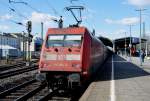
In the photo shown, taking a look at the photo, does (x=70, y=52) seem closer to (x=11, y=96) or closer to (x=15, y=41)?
(x=11, y=96)

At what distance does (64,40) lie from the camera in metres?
18.5

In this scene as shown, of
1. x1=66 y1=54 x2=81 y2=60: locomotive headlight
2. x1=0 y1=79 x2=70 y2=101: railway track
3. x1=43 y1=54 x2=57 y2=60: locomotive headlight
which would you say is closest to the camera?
x1=0 y1=79 x2=70 y2=101: railway track

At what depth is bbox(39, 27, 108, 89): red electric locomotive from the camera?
57.7ft

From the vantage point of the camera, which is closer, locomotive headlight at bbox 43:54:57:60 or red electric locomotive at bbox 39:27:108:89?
red electric locomotive at bbox 39:27:108:89

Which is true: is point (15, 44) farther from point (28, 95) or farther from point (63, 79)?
point (28, 95)

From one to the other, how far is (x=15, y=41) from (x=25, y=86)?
108783 mm

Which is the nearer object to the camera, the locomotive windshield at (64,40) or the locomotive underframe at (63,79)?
the locomotive underframe at (63,79)

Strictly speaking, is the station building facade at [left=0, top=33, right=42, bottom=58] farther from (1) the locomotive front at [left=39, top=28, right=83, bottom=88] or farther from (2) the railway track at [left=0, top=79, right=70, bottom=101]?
(1) the locomotive front at [left=39, top=28, right=83, bottom=88]

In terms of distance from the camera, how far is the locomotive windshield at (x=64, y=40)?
18250 millimetres

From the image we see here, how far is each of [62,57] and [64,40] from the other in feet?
3.16

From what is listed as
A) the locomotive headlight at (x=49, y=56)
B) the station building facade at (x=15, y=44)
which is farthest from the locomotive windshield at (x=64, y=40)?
the station building facade at (x=15, y=44)

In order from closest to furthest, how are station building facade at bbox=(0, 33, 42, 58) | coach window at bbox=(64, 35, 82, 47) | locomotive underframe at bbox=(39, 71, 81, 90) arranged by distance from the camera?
locomotive underframe at bbox=(39, 71, 81, 90) → coach window at bbox=(64, 35, 82, 47) → station building facade at bbox=(0, 33, 42, 58)

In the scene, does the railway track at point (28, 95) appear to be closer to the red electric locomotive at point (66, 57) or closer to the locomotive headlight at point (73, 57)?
the red electric locomotive at point (66, 57)

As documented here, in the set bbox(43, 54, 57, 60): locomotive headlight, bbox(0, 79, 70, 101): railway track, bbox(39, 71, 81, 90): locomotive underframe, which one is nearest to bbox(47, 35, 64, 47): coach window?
bbox(43, 54, 57, 60): locomotive headlight
